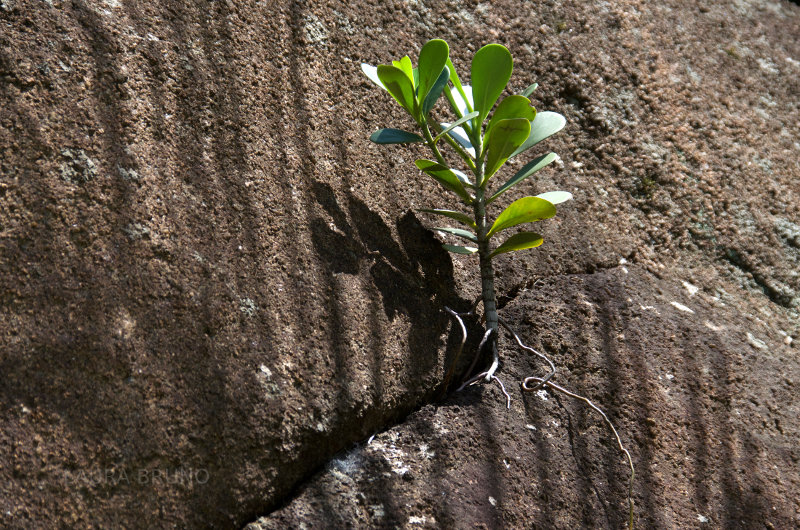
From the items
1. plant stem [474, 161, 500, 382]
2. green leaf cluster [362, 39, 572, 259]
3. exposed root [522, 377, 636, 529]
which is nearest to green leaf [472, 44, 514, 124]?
green leaf cluster [362, 39, 572, 259]

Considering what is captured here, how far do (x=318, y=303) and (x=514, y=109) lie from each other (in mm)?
377

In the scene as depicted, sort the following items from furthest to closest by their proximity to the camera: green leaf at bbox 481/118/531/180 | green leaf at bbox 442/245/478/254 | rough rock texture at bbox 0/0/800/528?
1. green leaf at bbox 442/245/478/254
2. green leaf at bbox 481/118/531/180
3. rough rock texture at bbox 0/0/800/528

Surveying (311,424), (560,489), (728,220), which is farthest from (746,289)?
(311,424)

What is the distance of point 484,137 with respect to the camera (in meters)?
0.97

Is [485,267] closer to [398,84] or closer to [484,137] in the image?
[484,137]

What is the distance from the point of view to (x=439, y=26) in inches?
50.4

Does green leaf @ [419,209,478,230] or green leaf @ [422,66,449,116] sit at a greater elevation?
green leaf @ [422,66,449,116]

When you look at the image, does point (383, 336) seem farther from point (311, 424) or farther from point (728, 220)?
point (728, 220)

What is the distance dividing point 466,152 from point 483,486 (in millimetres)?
485

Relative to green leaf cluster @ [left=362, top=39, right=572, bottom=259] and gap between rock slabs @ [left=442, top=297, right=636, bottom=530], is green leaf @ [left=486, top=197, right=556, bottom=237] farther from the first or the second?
gap between rock slabs @ [left=442, top=297, right=636, bottom=530]

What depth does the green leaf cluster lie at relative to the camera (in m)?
0.91

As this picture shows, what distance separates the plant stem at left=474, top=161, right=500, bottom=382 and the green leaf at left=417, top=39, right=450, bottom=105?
142mm

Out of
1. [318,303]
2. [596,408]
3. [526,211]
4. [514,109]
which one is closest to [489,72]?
[514,109]

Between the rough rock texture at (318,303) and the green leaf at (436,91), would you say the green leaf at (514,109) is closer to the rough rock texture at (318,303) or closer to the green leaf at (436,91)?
the green leaf at (436,91)
